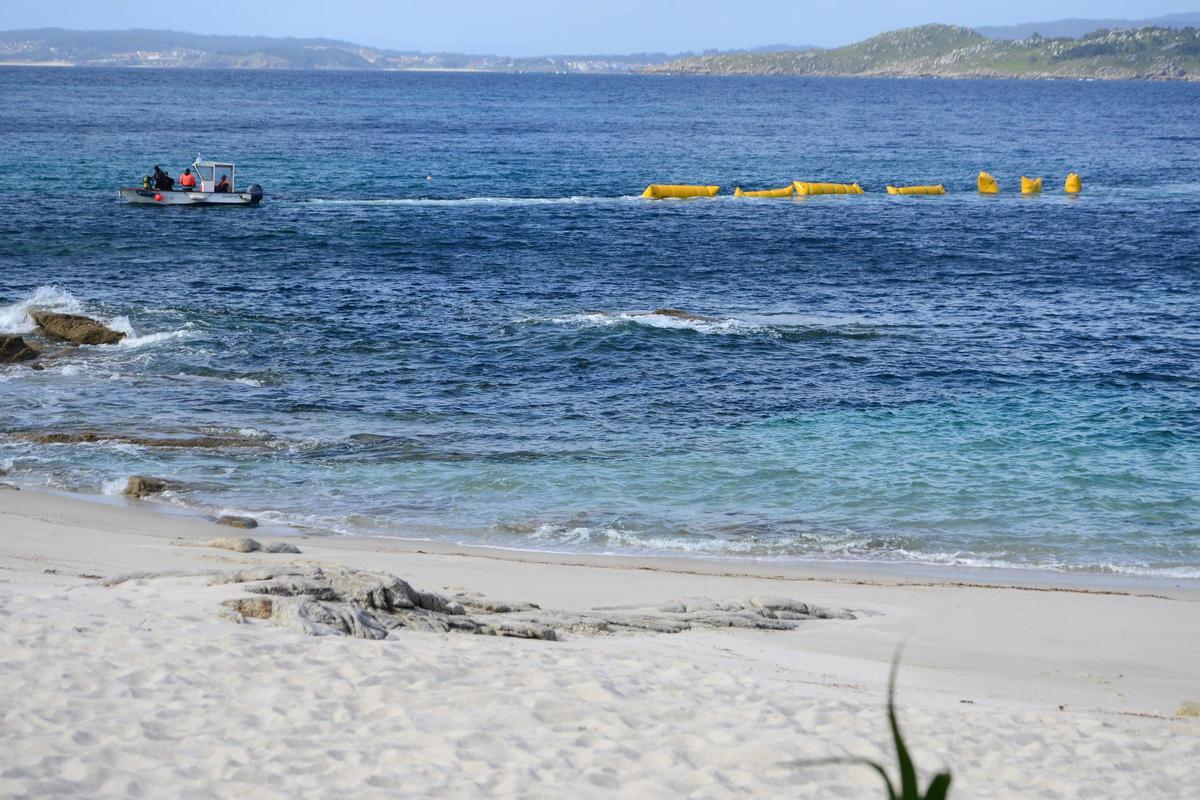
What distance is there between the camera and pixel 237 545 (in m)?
13.5

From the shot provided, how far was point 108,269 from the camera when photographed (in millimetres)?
34375

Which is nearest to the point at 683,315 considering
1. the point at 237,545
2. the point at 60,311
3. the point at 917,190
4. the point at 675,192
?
the point at 60,311

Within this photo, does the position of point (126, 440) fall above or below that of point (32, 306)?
below

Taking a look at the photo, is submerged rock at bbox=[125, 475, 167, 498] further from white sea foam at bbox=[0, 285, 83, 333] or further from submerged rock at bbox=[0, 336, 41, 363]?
white sea foam at bbox=[0, 285, 83, 333]

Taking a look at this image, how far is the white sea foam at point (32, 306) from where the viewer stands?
26.9 metres

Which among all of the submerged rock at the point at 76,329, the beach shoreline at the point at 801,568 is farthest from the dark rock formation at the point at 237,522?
the submerged rock at the point at 76,329

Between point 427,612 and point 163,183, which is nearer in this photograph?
point 427,612

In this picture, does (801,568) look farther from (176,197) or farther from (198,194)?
(176,197)

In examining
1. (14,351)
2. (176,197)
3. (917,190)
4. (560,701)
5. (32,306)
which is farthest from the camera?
(917,190)

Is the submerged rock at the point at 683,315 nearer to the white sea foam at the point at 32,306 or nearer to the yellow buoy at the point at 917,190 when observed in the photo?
the white sea foam at the point at 32,306

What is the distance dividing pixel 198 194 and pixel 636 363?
2851cm

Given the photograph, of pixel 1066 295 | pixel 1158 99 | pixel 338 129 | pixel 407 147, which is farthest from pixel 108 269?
pixel 1158 99

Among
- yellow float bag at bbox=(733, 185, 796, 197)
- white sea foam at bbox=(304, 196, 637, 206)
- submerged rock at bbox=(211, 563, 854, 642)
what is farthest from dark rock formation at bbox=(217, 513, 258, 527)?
A: yellow float bag at bbox=(733, 185, 796, 197)

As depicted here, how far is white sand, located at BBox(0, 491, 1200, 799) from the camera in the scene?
23.5ft
